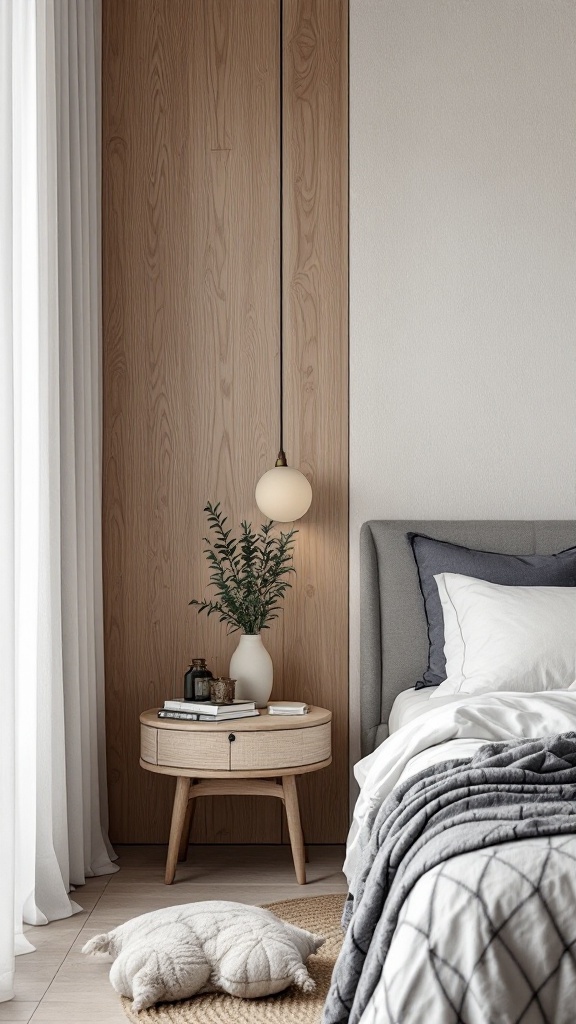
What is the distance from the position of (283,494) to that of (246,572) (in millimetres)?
319

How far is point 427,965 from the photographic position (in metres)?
1.54

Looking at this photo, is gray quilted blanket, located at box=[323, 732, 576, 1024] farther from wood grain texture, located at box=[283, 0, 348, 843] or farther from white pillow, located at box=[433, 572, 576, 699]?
wood grain texture, located at box=[283, 0, 348, 843]

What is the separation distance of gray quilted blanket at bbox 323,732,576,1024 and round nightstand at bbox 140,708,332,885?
1.19 meters

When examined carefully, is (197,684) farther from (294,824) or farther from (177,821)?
(294,824)

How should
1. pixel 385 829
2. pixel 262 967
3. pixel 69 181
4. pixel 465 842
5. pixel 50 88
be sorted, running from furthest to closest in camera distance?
1. pixel 69 181
2. pixel 50 88
3. pixel 262 967
4. pixel 385 829
5. pixel 465 842

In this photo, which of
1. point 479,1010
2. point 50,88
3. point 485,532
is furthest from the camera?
point 485,532

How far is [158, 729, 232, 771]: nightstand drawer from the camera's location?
318 centimetres

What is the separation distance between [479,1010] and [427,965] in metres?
0.10

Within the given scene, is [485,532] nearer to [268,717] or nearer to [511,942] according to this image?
[268,717]

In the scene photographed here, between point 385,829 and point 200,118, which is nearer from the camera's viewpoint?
point 385,829

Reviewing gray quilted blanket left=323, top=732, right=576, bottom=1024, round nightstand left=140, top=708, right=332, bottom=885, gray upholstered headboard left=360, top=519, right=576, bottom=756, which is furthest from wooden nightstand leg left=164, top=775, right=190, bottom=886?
gray quilted blanket left=323, top=732, right=576, bottom=1024

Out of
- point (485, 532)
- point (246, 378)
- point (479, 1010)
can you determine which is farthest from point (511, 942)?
point (246, 378)

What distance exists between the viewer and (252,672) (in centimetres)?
345

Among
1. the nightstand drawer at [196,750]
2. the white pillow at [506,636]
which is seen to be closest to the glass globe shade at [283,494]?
the white pillow at [506,636]
